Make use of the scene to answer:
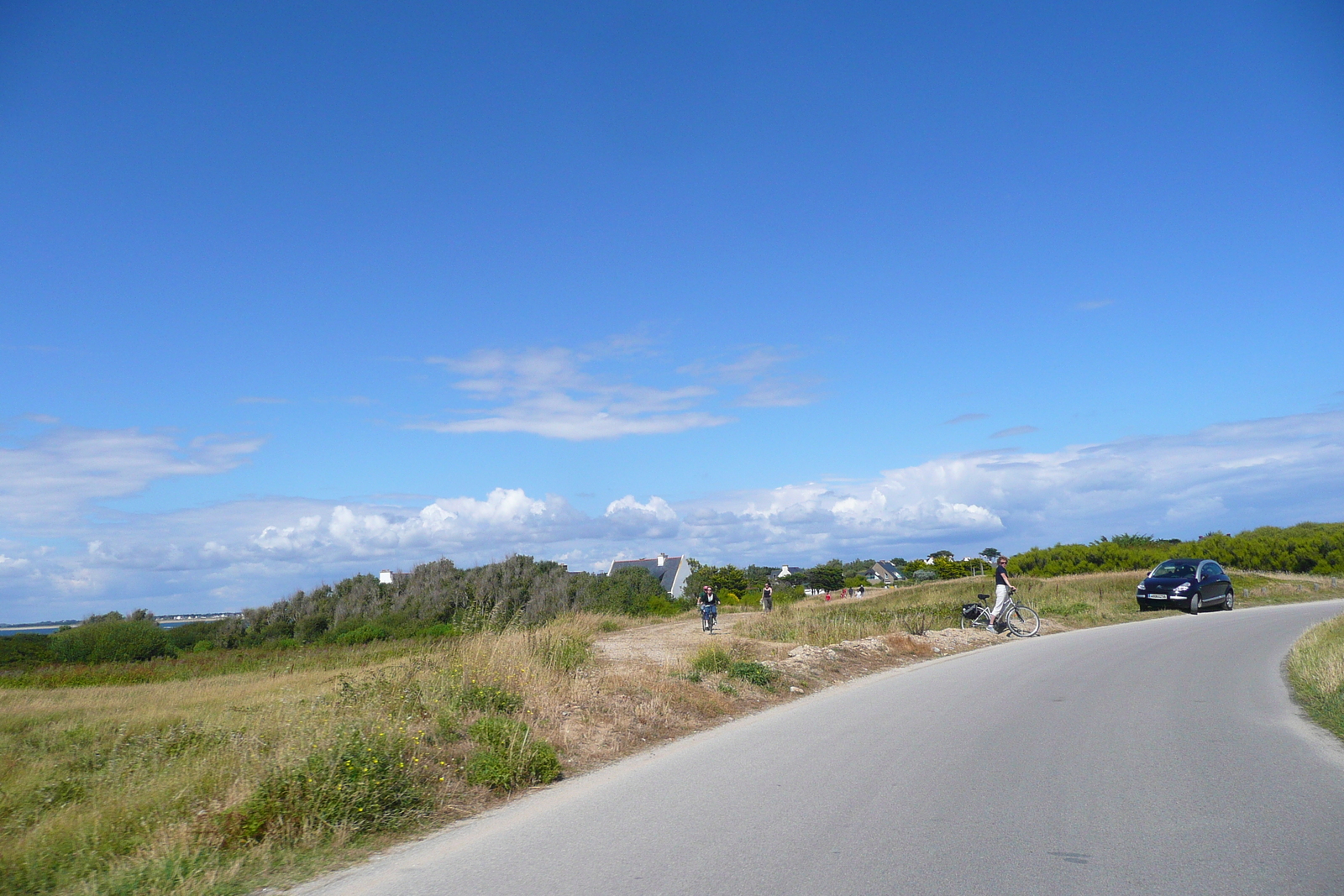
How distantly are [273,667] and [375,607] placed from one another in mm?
20152

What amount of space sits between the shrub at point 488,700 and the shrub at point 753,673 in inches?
190

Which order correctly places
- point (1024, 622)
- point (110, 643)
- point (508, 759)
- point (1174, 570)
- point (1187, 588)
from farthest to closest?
point (110, 643), point (1174, 570), point (1187, 588), point (1024, 622), point (508, 759)

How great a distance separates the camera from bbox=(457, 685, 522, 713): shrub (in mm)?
9891

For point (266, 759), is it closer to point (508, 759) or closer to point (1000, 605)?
point (508, 759)

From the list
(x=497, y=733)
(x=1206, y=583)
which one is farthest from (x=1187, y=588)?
(x=497, y=733)

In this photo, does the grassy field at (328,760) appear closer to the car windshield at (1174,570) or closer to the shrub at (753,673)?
the shrub at (753,673)

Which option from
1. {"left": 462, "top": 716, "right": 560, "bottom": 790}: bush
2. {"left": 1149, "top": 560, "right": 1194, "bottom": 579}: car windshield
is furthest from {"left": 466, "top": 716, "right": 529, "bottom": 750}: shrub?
{"left": 1149, "top": 560, "right": 1194, "bottom": 579}: car windshield

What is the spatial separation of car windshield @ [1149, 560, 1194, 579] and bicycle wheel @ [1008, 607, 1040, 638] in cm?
1024

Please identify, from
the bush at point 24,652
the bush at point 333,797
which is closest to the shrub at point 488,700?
the bush at point 333,797

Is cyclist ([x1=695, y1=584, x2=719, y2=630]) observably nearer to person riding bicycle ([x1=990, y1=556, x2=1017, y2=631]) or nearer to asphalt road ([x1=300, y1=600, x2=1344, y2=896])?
person riding bicycle ([x1=990, y1=556, x2=1017, y2=631])

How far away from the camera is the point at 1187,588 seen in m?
30.6

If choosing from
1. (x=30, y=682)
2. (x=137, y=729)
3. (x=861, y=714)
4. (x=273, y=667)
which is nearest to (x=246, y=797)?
(x=861, y=714)

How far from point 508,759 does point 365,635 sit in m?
36.5

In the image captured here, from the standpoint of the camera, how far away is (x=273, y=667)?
30188 millimetres
